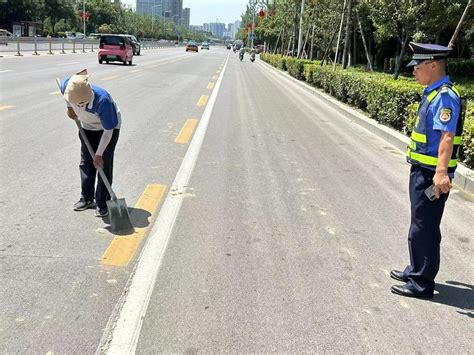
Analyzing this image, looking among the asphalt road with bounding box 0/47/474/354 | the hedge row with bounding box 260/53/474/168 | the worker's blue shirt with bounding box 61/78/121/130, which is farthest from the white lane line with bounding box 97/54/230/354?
the hedge row with bounding box 260/53/474/168

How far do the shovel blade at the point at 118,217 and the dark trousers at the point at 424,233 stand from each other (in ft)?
7.94

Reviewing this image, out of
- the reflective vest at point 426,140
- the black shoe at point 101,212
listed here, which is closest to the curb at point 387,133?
Answer: the reflective vest at point 426,140

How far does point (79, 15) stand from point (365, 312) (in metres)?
111

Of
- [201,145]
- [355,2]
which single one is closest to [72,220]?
[201,145]

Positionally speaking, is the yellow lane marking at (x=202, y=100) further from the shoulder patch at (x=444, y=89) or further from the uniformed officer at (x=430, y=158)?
the shoulder patch at (x=444, y=89)

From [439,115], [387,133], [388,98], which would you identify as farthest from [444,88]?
[388,98]

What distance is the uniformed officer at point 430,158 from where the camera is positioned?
3.36 meters

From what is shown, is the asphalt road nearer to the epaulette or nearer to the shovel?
the shovel

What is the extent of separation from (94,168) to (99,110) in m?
0.72

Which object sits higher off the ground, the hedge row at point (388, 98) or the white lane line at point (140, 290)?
the hedge row at point (388, 98)

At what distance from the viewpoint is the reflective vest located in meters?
3.46

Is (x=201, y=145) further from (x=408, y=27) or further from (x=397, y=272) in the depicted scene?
(x=408, y=27)

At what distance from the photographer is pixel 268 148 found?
8758mm

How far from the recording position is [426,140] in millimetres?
3525
